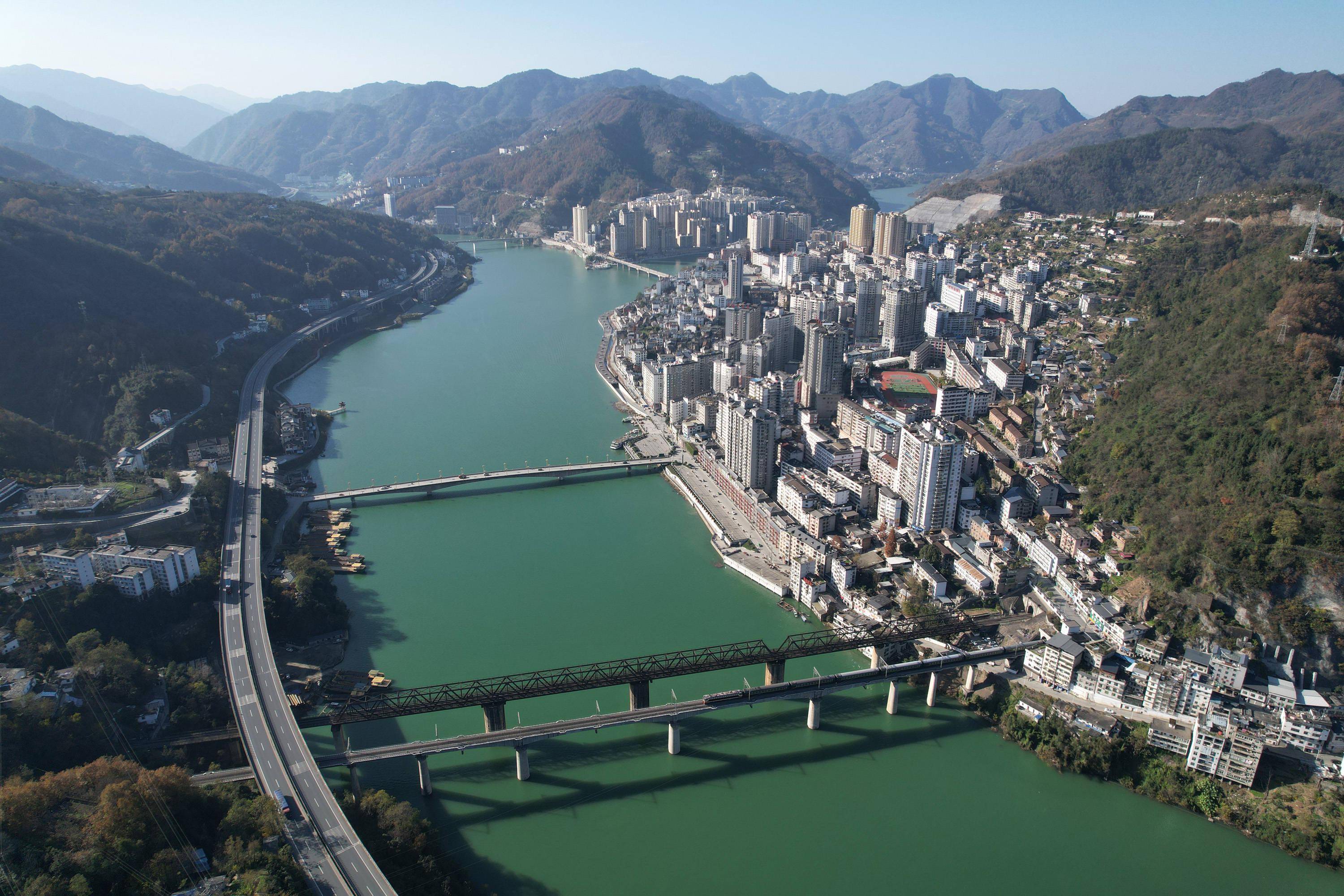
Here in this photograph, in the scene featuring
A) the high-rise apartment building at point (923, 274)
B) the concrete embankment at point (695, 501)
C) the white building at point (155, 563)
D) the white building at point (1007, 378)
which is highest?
the high-rise apartment building at point (923, 274)

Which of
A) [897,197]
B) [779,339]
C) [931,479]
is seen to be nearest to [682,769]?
[931,479]

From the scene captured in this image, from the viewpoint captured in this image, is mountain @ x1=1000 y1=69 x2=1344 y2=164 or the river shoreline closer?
the river shoreline

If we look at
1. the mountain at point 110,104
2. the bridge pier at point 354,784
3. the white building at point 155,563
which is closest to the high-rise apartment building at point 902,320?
the white building at point 155,563

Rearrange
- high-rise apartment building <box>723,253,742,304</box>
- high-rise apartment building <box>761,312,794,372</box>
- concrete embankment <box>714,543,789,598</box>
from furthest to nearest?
high-rise apartment building <box>723,253,742,304</box>, high-rise apartment building <box>761,312,794,372</box>, concrete embankment <box>714,543,789,598</box>

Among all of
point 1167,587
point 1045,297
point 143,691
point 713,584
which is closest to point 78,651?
point 143,691

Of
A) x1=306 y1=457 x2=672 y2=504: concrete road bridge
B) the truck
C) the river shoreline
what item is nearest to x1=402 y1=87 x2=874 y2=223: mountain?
the river shoreline

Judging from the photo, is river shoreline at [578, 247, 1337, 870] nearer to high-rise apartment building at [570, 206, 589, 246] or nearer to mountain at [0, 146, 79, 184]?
high-rise apartment building at [570, 206, 589, 246]

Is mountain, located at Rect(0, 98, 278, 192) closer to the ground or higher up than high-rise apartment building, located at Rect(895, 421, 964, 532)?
higher up

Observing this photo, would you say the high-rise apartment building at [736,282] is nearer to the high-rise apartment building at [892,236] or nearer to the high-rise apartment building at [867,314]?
the high-rise apartment building at [867,314]
